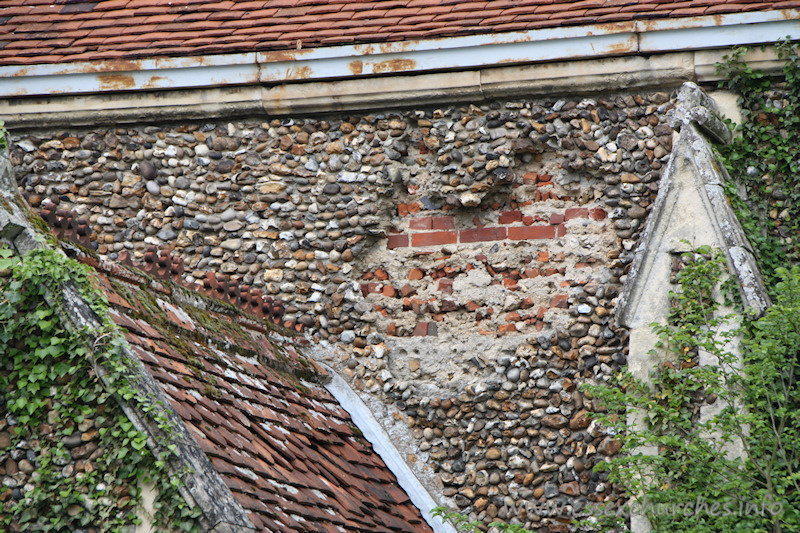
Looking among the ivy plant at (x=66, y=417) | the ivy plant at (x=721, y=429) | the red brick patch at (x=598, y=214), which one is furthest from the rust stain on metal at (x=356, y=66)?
the ivy plant at (x=66, y=417)

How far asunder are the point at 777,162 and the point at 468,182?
6.62 ft

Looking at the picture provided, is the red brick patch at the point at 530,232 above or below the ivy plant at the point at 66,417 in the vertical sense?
above

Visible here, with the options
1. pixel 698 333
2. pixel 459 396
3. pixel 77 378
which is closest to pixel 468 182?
pixel 459 396

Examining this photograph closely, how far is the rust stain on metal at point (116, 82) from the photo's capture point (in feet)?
23.6

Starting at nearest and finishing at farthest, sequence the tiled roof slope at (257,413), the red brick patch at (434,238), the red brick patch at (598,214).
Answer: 1. the tiled roof slope at (257,413)
2. the red brick patch at (598,214)
3. the red brick patch at (434,238)

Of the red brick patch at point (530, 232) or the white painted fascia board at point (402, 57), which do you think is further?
the red brick patch at point (530, 232)

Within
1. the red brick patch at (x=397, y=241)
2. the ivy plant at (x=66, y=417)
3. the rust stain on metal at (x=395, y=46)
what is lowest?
the ivy plant at (x=66, y=417)

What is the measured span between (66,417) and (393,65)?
376 centimetres

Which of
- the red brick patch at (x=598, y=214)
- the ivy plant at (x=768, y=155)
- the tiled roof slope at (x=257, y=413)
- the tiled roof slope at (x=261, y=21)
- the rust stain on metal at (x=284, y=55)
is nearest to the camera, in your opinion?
the tiled roof slope at (x=257, y=413)

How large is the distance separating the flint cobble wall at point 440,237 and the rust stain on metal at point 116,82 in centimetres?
33

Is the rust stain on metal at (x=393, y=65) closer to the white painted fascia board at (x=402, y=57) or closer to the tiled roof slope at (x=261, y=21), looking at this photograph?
the white painted fascia board at (x=402, y=57)

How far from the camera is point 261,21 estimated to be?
739cm

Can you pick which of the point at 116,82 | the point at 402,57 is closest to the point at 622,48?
the point at 402,57

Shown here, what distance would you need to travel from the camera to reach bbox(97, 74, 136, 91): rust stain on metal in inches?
283
